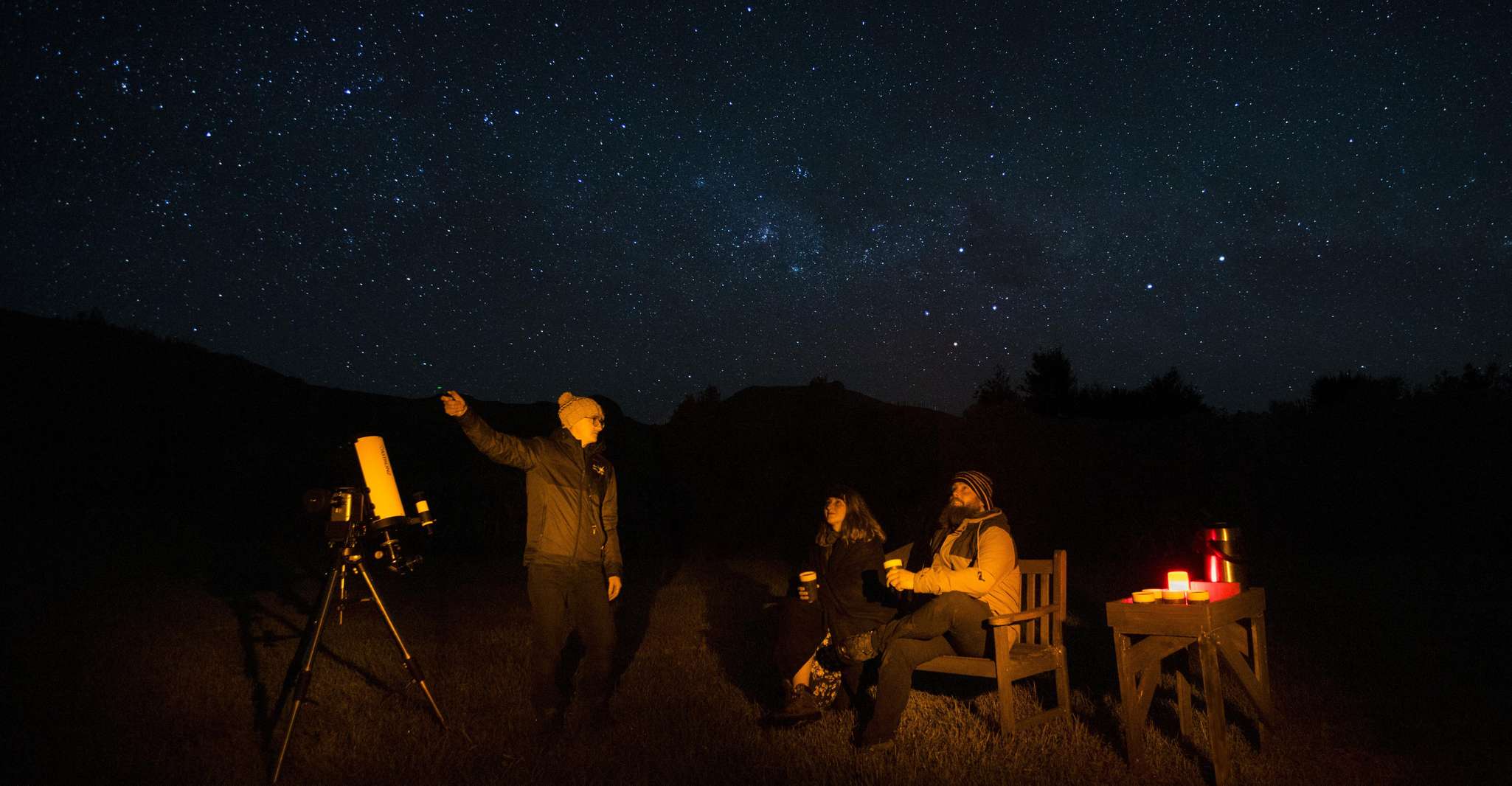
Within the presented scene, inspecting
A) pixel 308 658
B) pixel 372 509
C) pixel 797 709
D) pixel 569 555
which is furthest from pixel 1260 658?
pixel 308 658

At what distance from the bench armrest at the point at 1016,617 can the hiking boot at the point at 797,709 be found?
1136mm

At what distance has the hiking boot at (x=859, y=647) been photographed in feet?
17.7

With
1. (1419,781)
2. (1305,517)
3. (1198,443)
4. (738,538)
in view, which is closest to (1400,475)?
(1305,517)

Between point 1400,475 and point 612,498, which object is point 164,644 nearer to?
point 612,498

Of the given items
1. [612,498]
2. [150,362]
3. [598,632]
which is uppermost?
[150,362]

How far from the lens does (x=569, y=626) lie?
17.2ft

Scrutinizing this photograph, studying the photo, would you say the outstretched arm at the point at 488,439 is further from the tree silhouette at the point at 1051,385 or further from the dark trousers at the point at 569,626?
the tree silhouette at the point at 1051,385

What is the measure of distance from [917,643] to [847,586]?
587 mm

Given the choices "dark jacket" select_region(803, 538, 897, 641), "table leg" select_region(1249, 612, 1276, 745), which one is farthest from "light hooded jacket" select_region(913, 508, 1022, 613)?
"table leg" select_region(1249, 612, 1276, 745)

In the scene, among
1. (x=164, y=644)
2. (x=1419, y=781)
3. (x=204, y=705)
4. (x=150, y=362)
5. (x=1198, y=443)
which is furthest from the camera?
(x=150, y=362)

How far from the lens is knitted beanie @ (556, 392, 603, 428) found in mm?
5207

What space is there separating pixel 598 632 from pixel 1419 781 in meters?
4.04

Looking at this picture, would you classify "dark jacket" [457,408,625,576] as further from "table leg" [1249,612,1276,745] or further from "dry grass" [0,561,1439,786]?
"table leg" [1249,612,1276,745]

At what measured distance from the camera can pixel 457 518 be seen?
19406 millimetres
